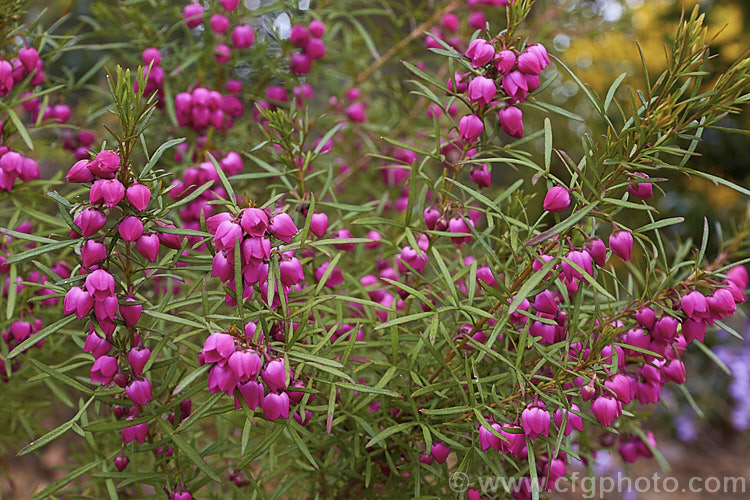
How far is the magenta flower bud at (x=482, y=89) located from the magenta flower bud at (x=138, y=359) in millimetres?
452

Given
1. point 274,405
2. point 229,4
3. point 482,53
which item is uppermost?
point 482,53

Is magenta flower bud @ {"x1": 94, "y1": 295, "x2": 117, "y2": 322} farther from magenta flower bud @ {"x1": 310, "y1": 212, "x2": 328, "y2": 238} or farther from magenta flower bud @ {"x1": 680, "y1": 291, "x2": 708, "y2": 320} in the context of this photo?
magenta flower bud @ {"x1": 680, "y1": 291, "x2": 708, "y2": 320}

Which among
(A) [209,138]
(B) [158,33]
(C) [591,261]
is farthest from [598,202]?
(B) [158,33]

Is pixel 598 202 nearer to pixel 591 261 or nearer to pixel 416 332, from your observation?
pixel 591 261

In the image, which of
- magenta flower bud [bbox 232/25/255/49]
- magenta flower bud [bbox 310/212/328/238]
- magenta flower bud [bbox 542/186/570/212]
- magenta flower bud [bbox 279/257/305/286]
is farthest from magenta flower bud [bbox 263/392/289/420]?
magenta flower bud [bbox 232/25/255/49]

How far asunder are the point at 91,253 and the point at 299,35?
0.68 metres

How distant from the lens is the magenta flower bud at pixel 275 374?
57 cm

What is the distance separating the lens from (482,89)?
0.68 m

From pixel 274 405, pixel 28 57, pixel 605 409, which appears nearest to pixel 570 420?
pixel 605 409

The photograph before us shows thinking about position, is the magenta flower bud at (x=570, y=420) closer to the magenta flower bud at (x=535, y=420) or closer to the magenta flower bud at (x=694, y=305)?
the magenta flower bud at (x=535, y=420)

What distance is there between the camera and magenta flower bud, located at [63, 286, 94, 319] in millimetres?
576

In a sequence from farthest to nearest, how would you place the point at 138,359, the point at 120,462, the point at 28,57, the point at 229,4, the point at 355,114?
the point at 355,114, the point at 229,4, the point at 28,57, the point at 120,462, the point at 138,359

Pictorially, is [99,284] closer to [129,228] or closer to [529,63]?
[129,228]

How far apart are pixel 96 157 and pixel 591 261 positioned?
499 millimetres
